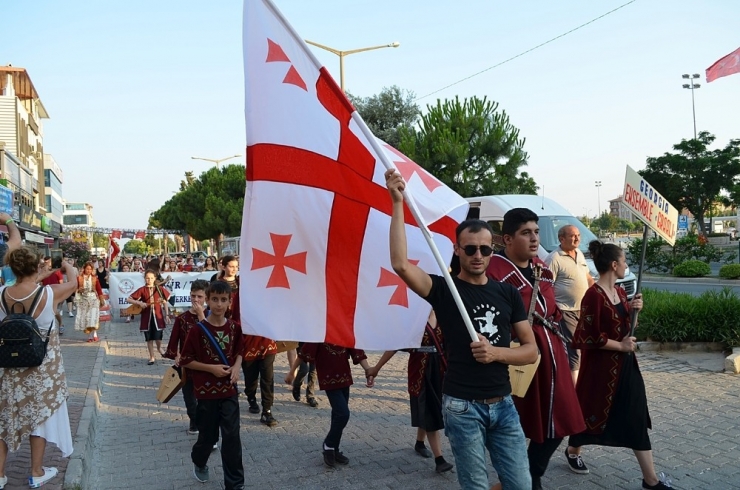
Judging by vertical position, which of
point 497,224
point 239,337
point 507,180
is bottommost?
point 239,337

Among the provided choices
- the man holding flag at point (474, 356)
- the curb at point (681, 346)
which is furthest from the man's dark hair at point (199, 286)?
the curb at point (681, 346)

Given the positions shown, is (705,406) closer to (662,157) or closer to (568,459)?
(568,459)

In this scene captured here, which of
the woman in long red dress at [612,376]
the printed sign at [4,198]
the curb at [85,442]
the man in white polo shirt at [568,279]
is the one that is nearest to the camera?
the woman in long red dress at [612,376]

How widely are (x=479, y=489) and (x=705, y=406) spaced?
186 inches

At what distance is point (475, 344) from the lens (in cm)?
308

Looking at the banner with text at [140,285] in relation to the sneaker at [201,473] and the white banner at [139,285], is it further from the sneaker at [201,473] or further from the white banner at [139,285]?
the sneaker at [201,473]

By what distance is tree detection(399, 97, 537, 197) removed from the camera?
77.0 feet

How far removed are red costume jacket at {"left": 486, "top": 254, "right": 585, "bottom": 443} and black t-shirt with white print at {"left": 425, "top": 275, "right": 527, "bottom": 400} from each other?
0.77m

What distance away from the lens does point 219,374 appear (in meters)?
4.74

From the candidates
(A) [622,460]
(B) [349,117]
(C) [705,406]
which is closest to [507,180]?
(C) [705,406]

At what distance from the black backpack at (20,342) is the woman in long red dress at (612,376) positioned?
3.99m

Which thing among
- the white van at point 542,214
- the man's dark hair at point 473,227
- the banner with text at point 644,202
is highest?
the white van at point 542,214

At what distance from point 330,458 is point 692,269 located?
76.2 feet

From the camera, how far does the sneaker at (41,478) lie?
4793mm
